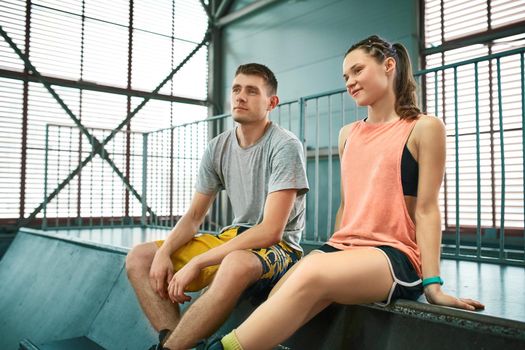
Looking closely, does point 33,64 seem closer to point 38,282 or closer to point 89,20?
point 89,20

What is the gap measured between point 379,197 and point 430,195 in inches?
6.5

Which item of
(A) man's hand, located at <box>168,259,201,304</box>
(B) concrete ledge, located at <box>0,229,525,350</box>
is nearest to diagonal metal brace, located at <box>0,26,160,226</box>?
(B) concrete ledge, located at <box>0,229,525,350</box>

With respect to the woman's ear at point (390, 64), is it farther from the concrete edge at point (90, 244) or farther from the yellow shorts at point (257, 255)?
the concrete edge at point (90, 244)

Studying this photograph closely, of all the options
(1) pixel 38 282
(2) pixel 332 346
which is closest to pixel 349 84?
(2) pixel 332 346

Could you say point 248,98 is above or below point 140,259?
above

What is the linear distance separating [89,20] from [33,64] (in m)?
1.18

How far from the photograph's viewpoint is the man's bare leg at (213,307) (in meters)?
1.49

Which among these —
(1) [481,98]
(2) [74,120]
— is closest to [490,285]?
(1) [481,98]

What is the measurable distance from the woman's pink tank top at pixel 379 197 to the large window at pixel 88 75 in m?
4.51

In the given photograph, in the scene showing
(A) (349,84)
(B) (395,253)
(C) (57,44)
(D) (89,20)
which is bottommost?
(B) (395,253)

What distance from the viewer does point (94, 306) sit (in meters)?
2.71

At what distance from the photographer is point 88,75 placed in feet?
22.8

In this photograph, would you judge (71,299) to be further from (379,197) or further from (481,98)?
(481,98)

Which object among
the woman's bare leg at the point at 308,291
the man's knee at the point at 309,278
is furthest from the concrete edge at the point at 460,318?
the man's knee at the point at 309,278
